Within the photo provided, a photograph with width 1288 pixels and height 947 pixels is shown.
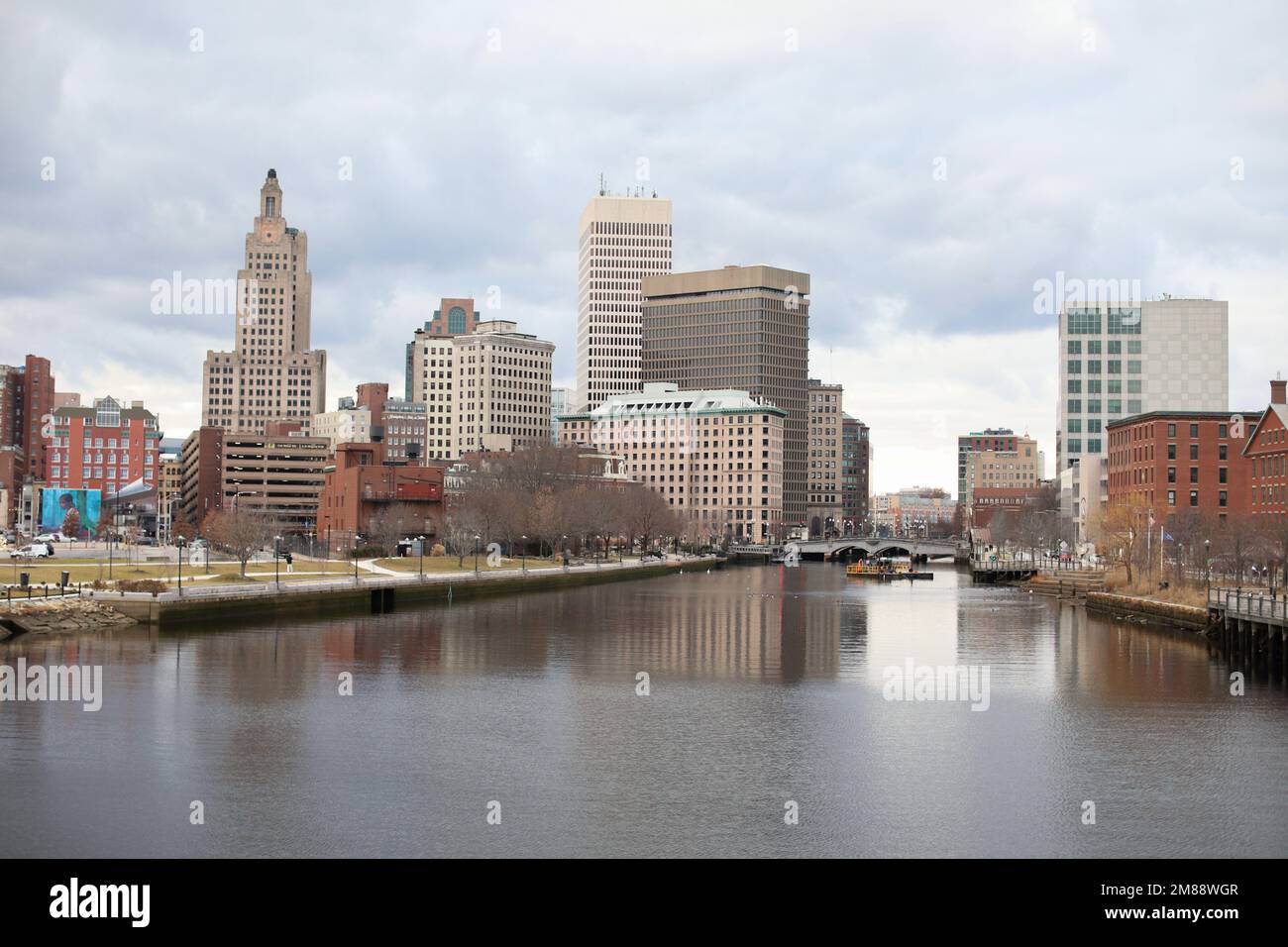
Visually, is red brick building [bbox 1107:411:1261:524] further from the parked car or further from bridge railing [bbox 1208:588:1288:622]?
the parked car

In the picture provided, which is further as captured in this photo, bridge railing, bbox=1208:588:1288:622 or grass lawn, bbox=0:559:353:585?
grass lawn, bbox=0:559:353:585

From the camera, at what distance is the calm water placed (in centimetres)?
2412

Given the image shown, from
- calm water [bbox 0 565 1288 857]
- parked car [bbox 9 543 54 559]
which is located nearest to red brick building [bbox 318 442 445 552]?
parked car [bbox 9 543 54 559]

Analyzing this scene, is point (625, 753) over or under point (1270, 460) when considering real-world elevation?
under

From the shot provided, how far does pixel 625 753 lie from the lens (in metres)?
30.9

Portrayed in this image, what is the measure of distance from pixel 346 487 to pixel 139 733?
93.5 meters

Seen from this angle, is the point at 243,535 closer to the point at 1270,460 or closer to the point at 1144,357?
the point at 1270,460

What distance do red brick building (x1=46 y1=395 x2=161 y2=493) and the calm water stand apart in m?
138

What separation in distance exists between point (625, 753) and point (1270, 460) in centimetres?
8038

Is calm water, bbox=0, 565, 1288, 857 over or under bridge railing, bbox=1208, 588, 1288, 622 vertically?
under

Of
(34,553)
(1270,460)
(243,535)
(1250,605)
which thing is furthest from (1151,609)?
(34,553)

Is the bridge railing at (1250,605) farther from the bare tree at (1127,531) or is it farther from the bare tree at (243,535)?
the bare tree at (243,535)

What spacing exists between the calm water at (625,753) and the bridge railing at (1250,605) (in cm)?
233
